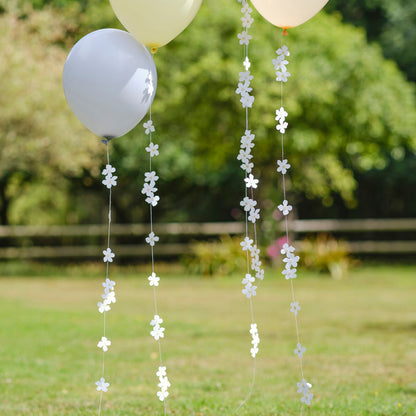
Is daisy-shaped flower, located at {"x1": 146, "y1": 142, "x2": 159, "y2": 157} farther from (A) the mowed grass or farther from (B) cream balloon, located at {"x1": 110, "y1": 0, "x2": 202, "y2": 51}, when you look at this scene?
(A) the mowed grass

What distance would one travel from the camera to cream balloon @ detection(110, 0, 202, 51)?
402 cm

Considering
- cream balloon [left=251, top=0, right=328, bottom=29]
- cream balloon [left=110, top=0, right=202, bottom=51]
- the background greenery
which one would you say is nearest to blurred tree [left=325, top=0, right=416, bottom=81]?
the background greenery

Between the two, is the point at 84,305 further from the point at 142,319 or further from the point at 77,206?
the point at 77,206

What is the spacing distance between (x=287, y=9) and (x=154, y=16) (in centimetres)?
76

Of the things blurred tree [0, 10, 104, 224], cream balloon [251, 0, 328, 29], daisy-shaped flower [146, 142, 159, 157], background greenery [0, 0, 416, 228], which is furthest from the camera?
background greenery [0, 0, 416, 228]

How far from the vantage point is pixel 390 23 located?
18188 mm

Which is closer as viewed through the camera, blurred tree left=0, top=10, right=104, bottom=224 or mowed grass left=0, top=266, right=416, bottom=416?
mowed grass left=0, top=266, right=416, bottom=416

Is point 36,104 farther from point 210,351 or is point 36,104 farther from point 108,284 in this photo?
point 108,284

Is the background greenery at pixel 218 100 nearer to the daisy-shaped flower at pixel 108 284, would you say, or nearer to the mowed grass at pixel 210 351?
the mowed grass at pixel 210 351

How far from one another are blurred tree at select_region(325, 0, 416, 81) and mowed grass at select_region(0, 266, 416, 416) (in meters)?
6.76

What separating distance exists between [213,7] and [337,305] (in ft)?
22.5

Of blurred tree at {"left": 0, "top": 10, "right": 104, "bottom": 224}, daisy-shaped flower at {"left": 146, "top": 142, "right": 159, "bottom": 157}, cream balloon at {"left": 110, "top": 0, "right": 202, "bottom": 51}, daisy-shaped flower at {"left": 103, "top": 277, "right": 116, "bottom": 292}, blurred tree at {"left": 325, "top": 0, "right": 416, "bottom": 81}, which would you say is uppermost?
blurred tree at {"left": 325, "top": 0, "right": 416, "bottom": 81}

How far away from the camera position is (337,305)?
10.8 m

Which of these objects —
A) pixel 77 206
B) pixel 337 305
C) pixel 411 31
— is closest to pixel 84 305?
pixel 337 305
